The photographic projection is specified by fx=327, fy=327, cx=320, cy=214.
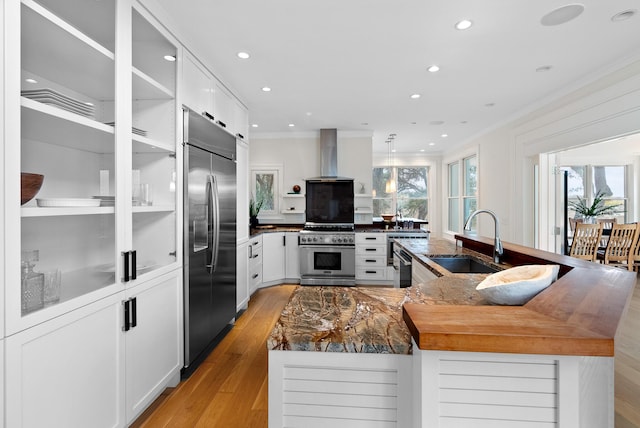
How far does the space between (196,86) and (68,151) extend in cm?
117

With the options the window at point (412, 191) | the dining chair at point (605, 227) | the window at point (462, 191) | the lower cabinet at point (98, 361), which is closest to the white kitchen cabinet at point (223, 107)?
the lower cabinet at point (98, 361)

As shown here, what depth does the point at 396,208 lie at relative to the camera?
26.2 feet

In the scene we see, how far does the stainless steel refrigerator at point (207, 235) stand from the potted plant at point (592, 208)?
6.80 metres

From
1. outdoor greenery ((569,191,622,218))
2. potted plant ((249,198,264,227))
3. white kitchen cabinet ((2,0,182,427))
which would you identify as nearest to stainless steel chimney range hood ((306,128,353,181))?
potted plant ((249,198,264,227))

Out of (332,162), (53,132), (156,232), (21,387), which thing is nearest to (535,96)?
(332,162)

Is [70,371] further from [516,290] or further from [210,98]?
[210,98]

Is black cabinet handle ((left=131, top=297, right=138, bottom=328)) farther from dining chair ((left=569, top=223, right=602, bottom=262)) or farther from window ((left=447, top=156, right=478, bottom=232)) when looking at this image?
window ((left=447, top=156, right=478, bottom=232))

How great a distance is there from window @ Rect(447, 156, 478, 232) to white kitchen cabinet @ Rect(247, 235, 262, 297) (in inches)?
166

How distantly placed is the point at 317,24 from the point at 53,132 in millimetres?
1734

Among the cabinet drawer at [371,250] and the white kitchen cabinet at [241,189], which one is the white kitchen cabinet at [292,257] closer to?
the cabinet drawer at [371,250]

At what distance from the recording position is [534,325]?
0.80 meters

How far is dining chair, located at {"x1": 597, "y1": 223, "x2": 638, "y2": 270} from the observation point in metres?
4.82

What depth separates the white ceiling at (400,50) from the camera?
2.13 meters

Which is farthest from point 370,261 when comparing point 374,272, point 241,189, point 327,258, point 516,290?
point 516,290
